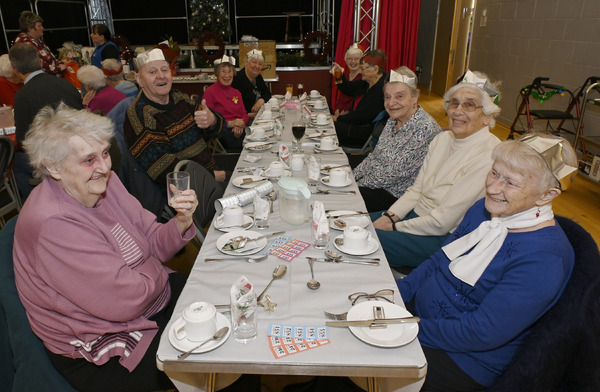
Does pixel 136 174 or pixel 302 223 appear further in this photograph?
pixel 136 174

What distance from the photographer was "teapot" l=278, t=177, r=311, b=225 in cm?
175

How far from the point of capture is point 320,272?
1456mm

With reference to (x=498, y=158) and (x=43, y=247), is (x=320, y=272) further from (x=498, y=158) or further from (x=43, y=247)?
(x=43, y=247)

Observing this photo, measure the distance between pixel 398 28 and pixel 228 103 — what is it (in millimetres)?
3952

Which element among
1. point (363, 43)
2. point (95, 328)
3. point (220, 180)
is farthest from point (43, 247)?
point (363, 43)

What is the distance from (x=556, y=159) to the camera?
135cm

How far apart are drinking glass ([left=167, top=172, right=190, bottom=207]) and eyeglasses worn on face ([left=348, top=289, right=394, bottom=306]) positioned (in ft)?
2.38

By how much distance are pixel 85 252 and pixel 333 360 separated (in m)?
0.81

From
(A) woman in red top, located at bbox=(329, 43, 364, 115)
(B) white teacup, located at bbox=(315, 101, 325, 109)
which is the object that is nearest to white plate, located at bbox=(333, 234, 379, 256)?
(B) white teacup, located at bbox=(315, 101, 325, 109)

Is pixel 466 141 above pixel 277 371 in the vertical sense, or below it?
above

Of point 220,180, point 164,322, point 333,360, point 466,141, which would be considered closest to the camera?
point 333,360

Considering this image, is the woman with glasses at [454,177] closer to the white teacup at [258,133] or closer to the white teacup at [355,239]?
the white teacup at [355,239]

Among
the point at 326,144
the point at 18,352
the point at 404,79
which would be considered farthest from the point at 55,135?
the point at 404,79

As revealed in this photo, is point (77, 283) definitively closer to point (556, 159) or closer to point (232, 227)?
point (232, 227)
